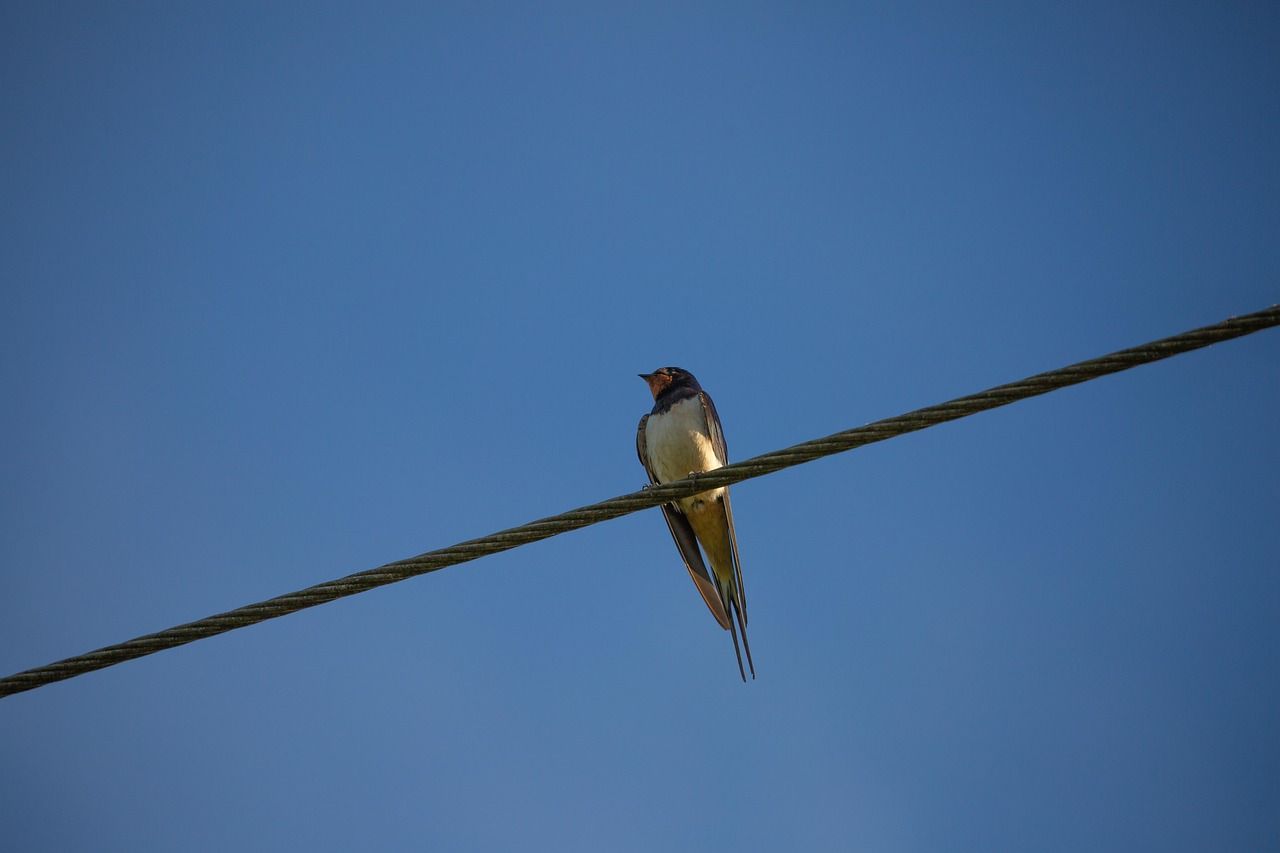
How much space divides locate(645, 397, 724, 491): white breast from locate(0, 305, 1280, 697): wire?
3.28 m

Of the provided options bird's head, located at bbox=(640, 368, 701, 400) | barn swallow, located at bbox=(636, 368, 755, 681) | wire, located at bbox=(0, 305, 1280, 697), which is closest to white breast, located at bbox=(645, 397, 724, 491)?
barn swallow, located at bbox=(636, 368, 755, 681)

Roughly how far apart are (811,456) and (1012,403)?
696 millimetres

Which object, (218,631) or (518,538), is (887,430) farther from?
(218,631)

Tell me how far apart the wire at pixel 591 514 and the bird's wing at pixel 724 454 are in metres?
3.11

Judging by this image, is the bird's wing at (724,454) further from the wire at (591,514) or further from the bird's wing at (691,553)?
the wire at (591,514)

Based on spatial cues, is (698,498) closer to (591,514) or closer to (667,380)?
(667,380)

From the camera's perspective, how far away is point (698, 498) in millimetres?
6586

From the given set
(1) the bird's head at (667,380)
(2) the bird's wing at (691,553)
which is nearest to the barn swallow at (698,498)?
(2) the bird's wing at (691,553)

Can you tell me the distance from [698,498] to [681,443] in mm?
436

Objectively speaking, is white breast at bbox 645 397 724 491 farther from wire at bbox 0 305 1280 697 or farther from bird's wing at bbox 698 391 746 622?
wire at bbox 0 305 1280 697

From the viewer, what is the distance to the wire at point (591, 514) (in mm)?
2713

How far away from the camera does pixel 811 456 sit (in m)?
3.24

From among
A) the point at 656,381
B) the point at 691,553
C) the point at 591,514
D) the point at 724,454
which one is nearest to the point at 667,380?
the point at 656,381

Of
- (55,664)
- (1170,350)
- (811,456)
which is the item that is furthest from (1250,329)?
(55,664)
